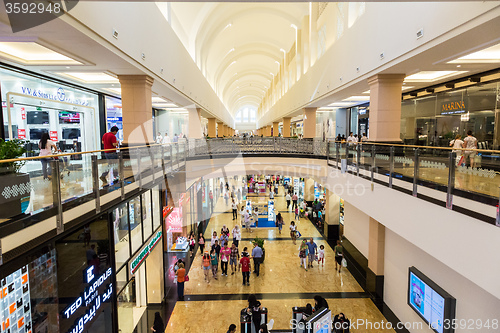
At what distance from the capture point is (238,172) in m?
16.4

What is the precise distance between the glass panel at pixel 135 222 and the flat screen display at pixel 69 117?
18.0 feet

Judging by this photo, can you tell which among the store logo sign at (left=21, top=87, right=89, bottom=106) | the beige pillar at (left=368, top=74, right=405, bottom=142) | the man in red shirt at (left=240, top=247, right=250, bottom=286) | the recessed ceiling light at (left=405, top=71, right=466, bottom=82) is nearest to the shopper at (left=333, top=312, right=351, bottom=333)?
the man in red shirt at (left=240, top=247, right=250, bottom=286)

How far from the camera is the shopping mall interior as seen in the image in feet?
14.1

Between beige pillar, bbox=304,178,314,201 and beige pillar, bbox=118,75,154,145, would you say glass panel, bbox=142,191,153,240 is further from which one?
beige pillar, bbox=304,178,314,201

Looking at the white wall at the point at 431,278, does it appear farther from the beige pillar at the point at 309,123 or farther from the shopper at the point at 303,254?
the beige pillar at the point at 309,123

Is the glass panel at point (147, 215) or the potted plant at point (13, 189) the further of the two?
the glass panel at point (147, 215)

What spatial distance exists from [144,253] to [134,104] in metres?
4.86

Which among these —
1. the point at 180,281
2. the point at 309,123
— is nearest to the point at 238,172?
the point at 180,281

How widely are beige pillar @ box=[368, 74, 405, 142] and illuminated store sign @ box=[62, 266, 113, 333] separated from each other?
9378 millimetres

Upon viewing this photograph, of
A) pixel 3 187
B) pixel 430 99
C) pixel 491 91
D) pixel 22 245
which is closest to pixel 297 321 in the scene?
pixel 22 245

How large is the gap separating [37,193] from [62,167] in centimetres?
56

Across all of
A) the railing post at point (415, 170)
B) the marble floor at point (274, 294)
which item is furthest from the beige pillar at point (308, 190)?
the railing post at point (415, 170)

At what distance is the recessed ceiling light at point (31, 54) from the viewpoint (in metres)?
6.87

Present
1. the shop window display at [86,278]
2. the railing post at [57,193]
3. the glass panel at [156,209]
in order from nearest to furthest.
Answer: the railing post at [57,193], the shop window display at [86,278], the glass panel at [156,209]
